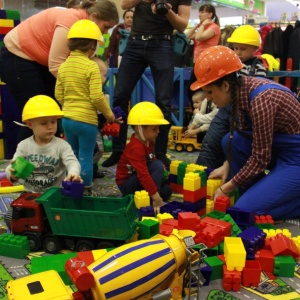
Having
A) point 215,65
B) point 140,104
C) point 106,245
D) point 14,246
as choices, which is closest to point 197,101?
point 140,104

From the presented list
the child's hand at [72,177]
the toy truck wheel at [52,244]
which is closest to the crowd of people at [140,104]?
the child's hand at [72,177]

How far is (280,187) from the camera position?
204 cm

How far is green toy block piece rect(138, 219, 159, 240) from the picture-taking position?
174cm

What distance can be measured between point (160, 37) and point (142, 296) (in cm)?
190

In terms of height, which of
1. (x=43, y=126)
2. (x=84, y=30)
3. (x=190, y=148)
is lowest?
(x=190, y=148)

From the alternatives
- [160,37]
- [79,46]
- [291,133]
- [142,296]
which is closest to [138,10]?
[160,37]

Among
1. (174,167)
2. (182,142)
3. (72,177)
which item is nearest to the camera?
(72,177)

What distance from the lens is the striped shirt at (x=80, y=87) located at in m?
2.19

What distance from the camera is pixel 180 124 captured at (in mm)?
4387

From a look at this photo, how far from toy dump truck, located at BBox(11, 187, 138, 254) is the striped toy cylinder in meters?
0.45

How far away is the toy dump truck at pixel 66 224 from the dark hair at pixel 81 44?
0.80 metres

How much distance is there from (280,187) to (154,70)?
118 centimetres

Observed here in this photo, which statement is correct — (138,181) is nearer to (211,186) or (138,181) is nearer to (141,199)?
(141,199)

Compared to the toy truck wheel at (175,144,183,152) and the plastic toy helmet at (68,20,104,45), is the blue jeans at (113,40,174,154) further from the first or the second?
the toy truck wheel at (175,144,183,152)
